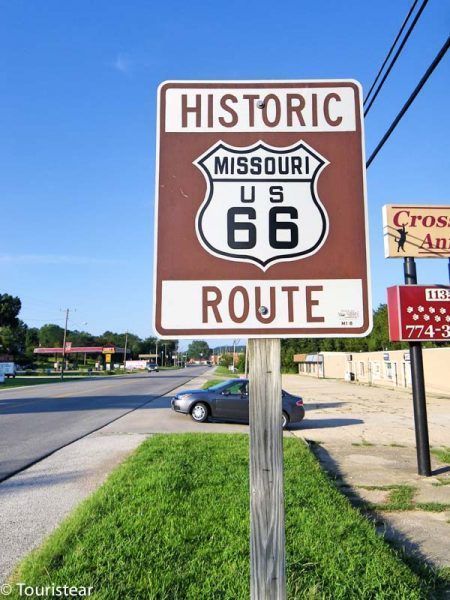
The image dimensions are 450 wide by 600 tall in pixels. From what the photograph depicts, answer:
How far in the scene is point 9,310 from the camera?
9562 centimetres

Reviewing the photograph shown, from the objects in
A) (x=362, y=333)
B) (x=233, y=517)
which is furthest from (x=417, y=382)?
(x=362, y=333)

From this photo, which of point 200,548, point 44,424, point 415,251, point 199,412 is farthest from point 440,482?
point 44,424

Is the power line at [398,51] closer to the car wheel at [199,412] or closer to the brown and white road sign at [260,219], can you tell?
the brown and white road sign at [260,219]

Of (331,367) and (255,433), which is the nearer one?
(255,433)

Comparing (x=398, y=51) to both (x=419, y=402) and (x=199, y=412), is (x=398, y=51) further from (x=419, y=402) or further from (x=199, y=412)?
(x=199, y=412)

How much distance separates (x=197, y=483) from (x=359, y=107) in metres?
5.01

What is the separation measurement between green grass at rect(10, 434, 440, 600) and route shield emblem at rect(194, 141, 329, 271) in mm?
2393

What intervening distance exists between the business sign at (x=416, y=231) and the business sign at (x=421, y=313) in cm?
87

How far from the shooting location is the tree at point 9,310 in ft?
310

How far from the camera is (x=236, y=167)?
1.97m

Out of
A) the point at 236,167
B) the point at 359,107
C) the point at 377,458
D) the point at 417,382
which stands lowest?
the point at 377,458

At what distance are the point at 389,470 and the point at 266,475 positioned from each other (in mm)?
7061

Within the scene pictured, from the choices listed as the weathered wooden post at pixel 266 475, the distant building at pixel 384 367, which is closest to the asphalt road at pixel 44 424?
the weathered wooden post at pixel 266 475

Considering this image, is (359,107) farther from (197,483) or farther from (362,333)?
(197,483)
